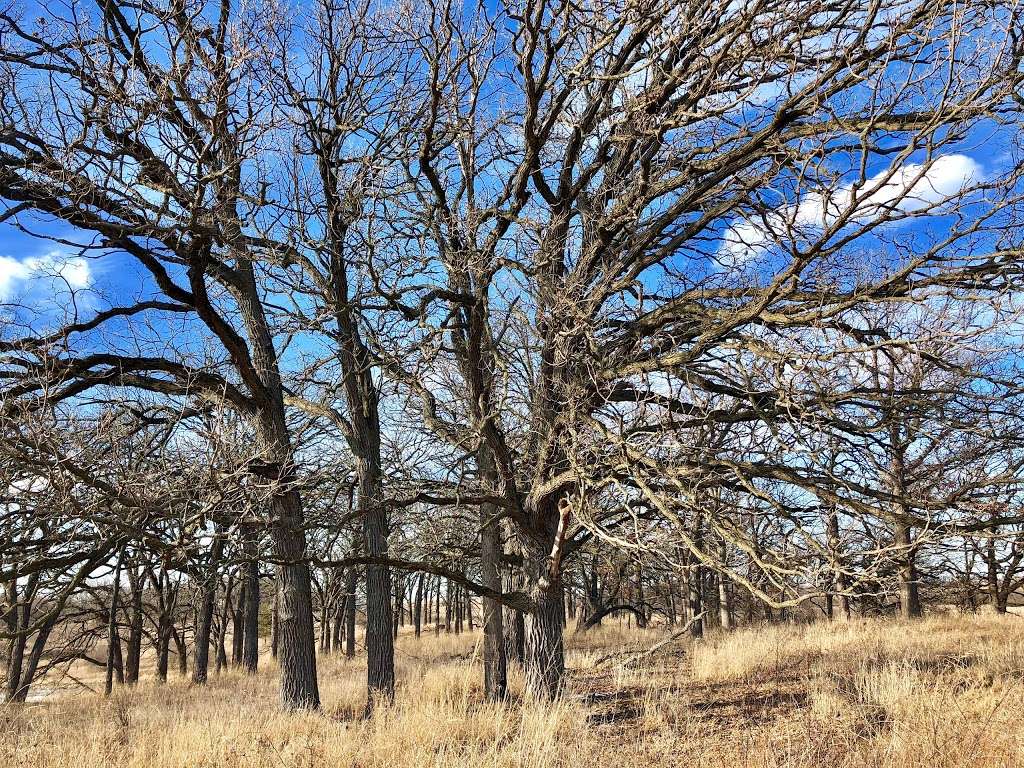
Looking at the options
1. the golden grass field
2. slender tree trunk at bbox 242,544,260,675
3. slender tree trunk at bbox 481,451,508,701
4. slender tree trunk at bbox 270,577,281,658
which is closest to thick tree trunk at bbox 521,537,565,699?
the golden grass field

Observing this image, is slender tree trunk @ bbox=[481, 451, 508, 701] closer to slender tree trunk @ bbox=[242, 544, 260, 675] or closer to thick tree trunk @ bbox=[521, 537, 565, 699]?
thick tree trunk @ bbox=[521, 537, 565, 699]

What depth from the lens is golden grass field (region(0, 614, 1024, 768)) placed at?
4.73 m

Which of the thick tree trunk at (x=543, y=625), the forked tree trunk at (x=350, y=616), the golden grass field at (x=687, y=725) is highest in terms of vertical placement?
the thick tree trunk at (x=543, y=625)

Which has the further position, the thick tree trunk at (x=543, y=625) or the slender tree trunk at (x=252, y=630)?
the slender tree trunk at (x=252, y=630)

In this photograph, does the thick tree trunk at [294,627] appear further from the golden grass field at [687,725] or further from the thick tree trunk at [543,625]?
the thick tree trunk at [543,625]

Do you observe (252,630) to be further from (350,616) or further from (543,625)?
(543,625)

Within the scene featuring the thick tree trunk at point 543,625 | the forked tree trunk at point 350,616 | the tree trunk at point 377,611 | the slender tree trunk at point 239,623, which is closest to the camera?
the thick tree trunk at point 543,625

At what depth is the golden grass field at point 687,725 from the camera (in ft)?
15.5

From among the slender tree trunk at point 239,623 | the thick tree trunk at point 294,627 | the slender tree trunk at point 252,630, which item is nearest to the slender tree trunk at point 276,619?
the thick tree trunk at point 294,627

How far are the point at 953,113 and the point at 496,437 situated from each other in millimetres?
4500

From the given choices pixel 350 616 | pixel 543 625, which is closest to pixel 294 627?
pixel 543 625

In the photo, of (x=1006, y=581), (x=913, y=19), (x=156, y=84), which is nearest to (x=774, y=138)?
(x=913, y=19)

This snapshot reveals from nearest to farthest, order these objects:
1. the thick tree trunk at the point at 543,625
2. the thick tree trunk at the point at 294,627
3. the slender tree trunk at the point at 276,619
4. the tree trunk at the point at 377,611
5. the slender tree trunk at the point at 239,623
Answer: the thick tree trunk at the point at 543,625
the thick tree trunk at the point at 294,627
the slender tree trunk at the point at 276,619
the tree trunk at the point at 377,611
the slender tree trunk at the point at 239,623

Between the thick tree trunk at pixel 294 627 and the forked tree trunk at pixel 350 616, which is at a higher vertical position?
the thick tree trunk at pixel 294 627
